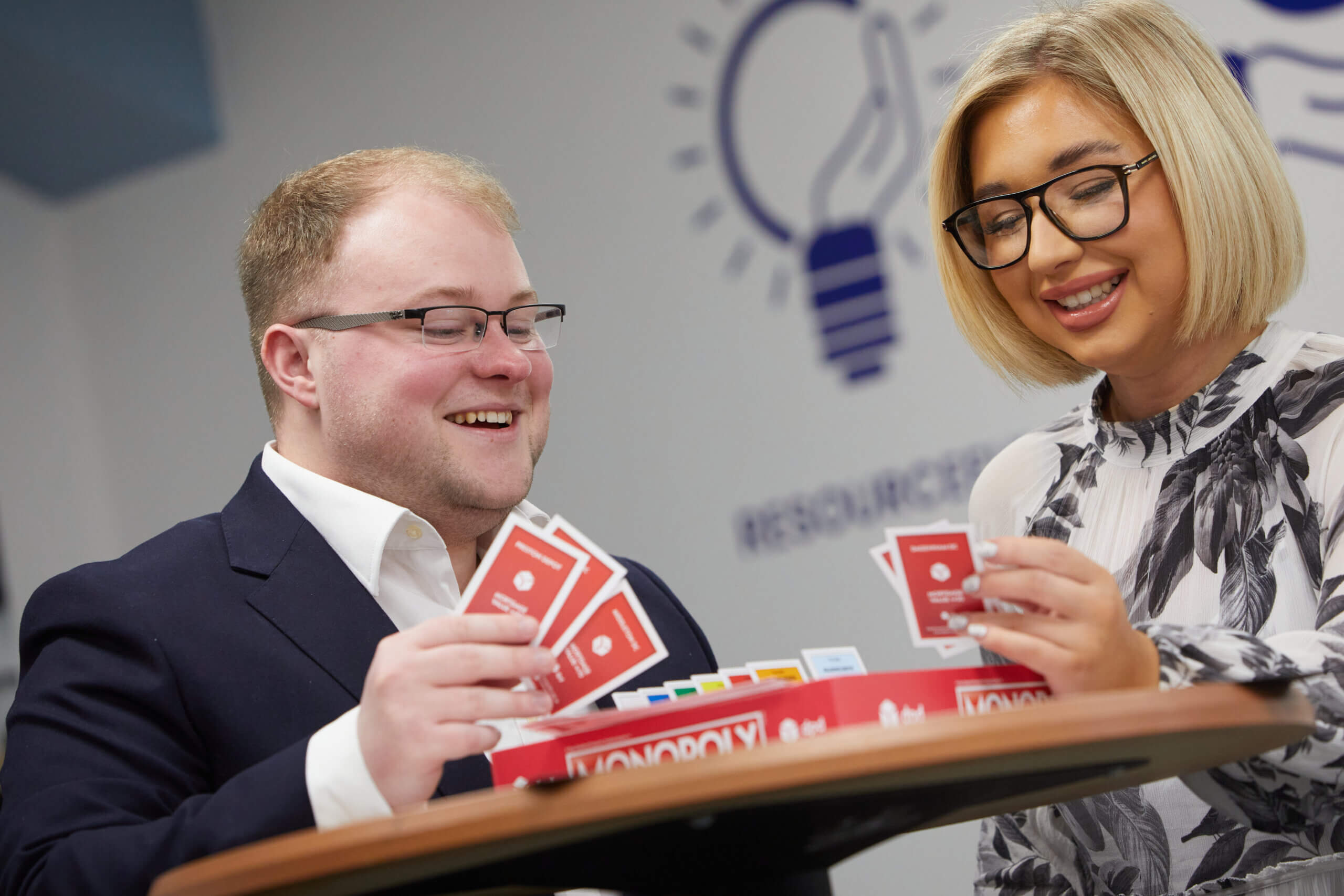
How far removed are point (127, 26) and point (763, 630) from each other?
11.2ft

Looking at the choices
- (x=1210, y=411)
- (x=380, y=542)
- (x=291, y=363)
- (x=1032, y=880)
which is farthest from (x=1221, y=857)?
(x=291, y=363)

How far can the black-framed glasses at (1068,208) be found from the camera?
1.77 m

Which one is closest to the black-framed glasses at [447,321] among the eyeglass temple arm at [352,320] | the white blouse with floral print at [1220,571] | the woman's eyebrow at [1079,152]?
the eyeglass temple arm at [352,320]

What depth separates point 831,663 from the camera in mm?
1219

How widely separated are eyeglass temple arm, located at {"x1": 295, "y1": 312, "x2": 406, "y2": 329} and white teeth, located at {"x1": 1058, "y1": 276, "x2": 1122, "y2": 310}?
1.03 meters

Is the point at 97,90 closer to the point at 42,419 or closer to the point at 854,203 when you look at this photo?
the point at 42,419

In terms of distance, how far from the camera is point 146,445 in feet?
17.4

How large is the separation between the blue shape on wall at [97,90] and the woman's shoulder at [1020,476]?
4015mm

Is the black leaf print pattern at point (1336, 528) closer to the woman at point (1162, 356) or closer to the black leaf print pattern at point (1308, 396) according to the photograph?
the woman at point (1162, 356)

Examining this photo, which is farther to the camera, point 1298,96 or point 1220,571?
point 1298,96

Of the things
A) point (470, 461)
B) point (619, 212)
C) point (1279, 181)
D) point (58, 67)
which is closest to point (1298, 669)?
point (1279, 181)

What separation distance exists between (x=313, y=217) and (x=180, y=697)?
87 cm

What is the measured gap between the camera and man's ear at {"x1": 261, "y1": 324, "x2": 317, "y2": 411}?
2061 mm

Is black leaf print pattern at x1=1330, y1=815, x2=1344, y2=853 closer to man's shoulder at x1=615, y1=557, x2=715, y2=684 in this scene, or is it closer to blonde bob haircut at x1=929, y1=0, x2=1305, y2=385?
blonde bob haircut at x1=929, y1=0, x2=1305, y2=385
